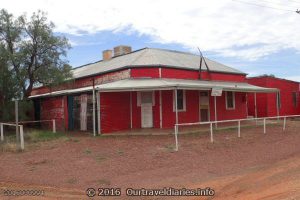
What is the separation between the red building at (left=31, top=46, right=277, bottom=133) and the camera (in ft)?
69.2

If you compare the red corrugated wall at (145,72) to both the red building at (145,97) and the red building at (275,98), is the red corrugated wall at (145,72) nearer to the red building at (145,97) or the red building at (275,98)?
the red building at (145,97)

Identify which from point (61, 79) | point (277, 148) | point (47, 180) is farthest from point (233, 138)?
point (61, 79)

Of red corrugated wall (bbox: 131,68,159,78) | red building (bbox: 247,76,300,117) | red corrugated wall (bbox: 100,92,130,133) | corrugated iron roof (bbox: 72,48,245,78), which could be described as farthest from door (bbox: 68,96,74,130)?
red building (bbox: 247,76,300,117)

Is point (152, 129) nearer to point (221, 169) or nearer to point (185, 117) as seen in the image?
point (185, 117)

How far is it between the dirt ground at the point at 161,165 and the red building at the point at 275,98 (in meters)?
12.3

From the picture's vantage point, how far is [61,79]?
2455 cm

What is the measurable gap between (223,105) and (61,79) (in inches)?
391

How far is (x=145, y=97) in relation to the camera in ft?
73.0

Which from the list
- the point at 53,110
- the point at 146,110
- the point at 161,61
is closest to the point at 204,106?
the point at 161,61

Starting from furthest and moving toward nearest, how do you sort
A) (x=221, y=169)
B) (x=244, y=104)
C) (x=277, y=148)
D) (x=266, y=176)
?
(x=244, y=104) < (x=277, y=148) < (x=221, y=169) < (x=266, y=176)

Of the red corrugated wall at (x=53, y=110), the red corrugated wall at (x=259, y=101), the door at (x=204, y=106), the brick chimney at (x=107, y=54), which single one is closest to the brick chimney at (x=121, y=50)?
the brick chimney at (x=107, y=54)

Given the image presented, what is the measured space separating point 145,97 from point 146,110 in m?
0.69

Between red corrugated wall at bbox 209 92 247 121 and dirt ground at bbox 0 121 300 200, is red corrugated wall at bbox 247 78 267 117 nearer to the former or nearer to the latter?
red corrugated wall at bbox 209 92 247 121

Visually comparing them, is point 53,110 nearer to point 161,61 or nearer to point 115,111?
point 115,111
